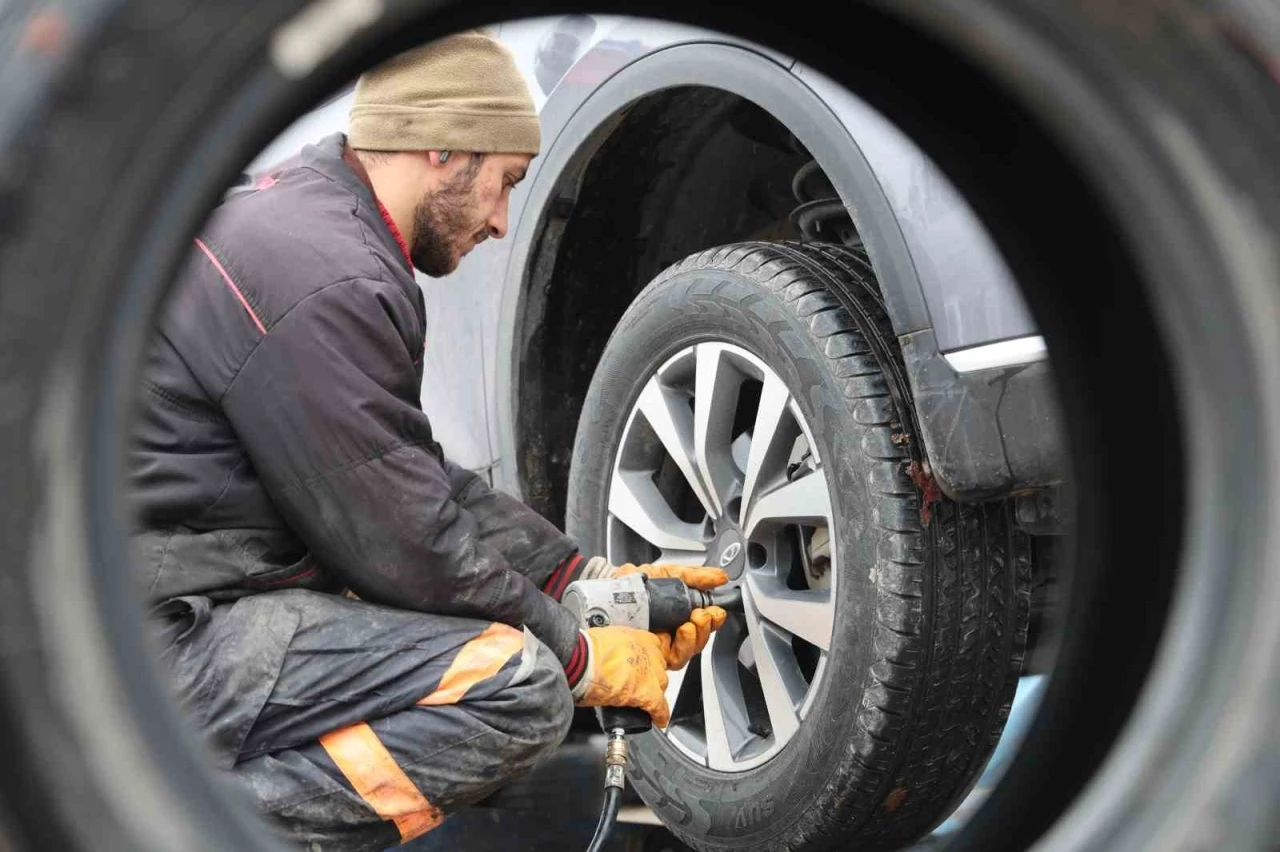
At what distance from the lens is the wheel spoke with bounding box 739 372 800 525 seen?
1.87 meters

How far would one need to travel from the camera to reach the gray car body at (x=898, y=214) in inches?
59.1

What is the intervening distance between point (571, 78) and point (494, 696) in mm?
1098

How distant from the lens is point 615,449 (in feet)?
7.41

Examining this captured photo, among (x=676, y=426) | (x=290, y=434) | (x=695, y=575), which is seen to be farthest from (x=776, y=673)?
(x=290, y=434)

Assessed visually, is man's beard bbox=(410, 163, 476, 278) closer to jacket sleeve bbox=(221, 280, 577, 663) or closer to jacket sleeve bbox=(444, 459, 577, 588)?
jacket sleeve bbox=(221, 280, 577, 663)

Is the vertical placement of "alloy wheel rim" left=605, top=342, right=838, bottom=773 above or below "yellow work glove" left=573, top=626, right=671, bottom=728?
above

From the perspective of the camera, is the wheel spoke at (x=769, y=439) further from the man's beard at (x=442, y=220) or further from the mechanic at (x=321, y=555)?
the man's beard at (x=442, y=220)

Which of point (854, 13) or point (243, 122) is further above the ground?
point (854, 13)

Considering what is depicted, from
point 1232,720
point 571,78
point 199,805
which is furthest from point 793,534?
point 199,805

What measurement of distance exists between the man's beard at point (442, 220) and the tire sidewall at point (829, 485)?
0.34m

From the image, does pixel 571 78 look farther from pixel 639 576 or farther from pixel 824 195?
pixel 639 576

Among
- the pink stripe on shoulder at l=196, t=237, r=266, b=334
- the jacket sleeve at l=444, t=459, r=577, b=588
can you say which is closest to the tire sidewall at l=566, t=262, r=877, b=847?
the jacket sleeve at l=444, t=459, r=577, b=588

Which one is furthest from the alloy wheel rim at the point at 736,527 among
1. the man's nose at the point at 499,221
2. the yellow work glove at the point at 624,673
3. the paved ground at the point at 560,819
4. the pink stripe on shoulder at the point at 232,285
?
the pink stripe on shoulder at the point at 232,285

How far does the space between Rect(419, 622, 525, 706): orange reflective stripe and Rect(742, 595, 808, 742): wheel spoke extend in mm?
392
